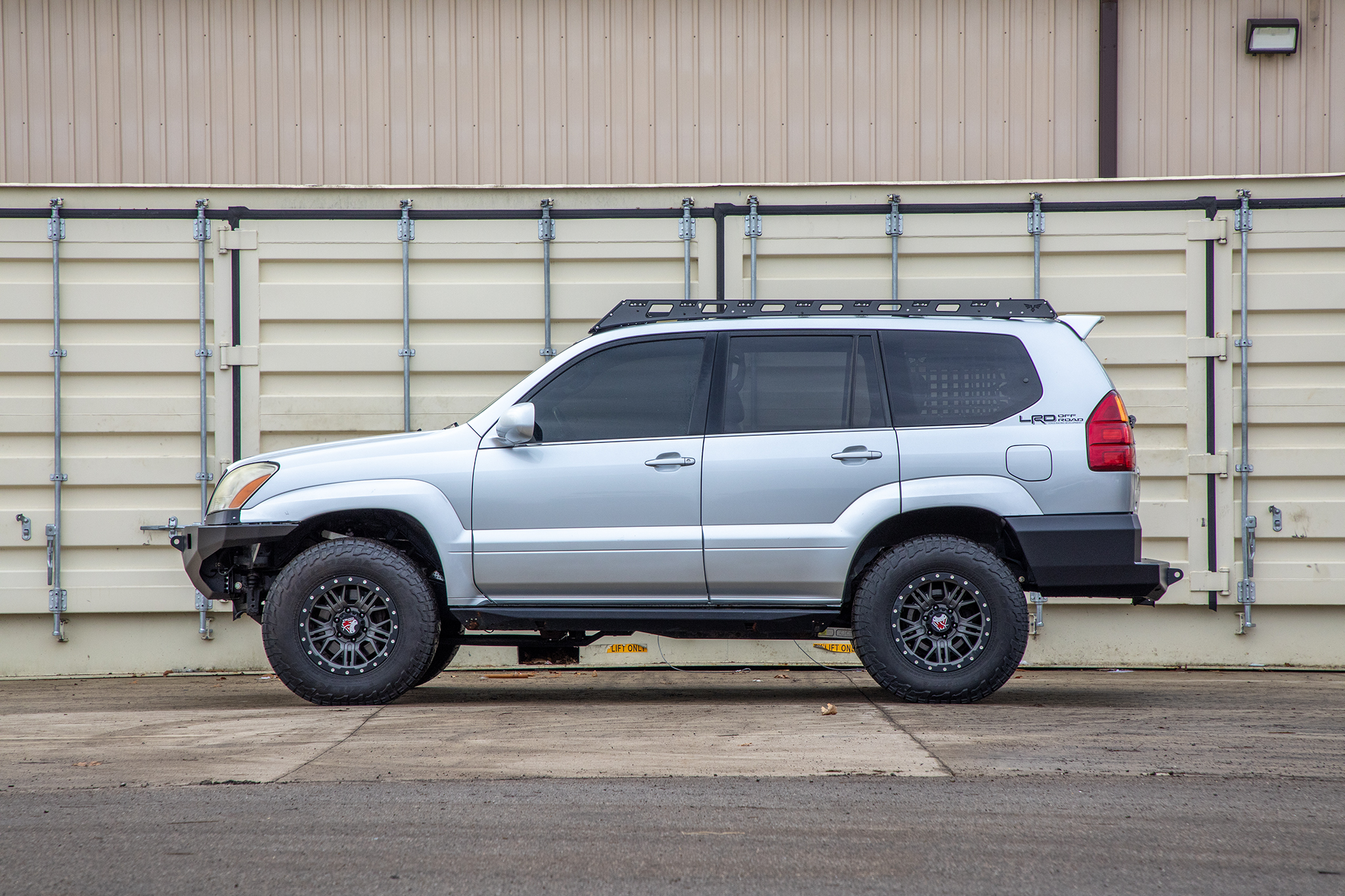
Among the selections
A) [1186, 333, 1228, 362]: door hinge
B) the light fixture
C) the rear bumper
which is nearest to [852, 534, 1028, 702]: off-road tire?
the rear bumper

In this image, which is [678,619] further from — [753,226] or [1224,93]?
[1224,93]

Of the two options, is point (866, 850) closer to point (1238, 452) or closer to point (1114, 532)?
point (1114, 532)

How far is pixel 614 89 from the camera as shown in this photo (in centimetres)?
953

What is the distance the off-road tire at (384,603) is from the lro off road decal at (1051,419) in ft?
9.77

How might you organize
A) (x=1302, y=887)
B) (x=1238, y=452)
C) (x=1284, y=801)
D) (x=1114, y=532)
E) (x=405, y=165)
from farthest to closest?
(x=405, y=165) → (x=1238, y=452) → (x=1114, y=532) → (x=1284, y=801) → (x=1302, y=887)

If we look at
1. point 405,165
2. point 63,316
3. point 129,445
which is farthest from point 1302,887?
point 405,165

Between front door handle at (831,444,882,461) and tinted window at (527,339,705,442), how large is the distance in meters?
0.71

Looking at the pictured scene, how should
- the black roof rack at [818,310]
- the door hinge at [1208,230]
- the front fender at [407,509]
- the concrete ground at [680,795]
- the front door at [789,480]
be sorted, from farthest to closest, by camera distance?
the door hinge at [1208,230] → the black roof rack at [818,310] → the front fender at [407,509] → the front door at [789,480] → the concrete ground at [680,795]

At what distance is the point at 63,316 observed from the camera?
784cm

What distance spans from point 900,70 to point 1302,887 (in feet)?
24.9

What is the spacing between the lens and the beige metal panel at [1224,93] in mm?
9398

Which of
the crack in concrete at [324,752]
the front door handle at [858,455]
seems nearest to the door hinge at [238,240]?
the crack in concrete at [324,752]

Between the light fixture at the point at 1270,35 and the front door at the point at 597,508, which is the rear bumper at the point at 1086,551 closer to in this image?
the front door at the point at 597,508

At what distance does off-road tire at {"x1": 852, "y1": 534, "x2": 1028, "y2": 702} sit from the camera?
18.9ft
